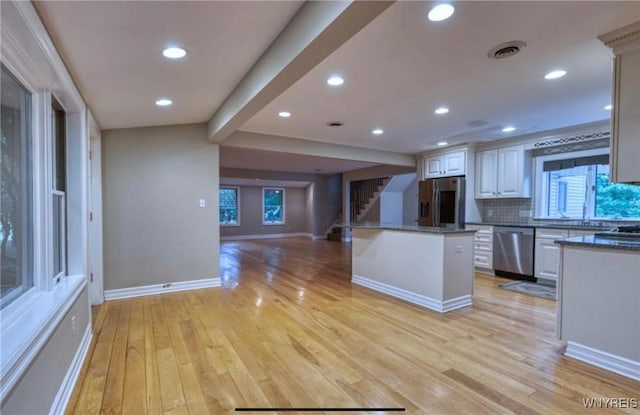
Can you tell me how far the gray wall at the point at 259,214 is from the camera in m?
11.3

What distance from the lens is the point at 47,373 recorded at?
165cm

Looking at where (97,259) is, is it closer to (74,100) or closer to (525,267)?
(74,100)

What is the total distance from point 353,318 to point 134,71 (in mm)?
2871

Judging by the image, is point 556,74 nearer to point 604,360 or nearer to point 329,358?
point 604,360

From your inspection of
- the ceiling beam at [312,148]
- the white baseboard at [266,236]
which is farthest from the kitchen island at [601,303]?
the white baseboard at [266,236]

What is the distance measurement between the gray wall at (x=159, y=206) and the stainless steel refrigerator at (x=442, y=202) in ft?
12.8

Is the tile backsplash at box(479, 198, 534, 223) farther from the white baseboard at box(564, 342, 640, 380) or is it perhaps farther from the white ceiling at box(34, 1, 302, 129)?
the white ceiling at box(34, 1, 302, 129)

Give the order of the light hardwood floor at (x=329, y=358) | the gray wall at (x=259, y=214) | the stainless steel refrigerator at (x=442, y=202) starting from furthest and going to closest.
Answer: the gray wall at (x=259, y=214), the stainless steel refrigerator at (x=442, y=202), the light hardwood floor at (x=329, y=358)

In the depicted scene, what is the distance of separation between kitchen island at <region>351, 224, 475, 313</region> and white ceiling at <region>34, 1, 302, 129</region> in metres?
2.56

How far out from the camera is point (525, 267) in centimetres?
480

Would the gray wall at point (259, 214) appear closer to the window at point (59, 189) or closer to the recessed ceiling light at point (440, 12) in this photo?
the window at point (59, 189)

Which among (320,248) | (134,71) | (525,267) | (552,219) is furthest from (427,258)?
(320,248)

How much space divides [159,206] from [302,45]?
130 inches

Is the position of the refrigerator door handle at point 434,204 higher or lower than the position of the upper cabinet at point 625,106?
lower
